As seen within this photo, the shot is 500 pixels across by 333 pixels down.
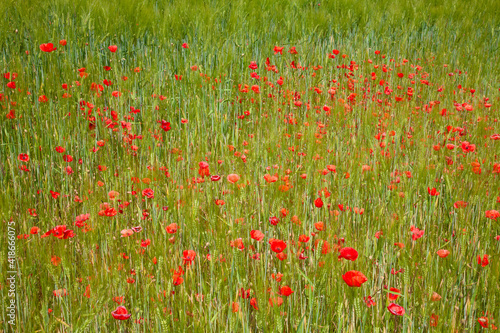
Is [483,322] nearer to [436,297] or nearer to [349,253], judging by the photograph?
[436,297]

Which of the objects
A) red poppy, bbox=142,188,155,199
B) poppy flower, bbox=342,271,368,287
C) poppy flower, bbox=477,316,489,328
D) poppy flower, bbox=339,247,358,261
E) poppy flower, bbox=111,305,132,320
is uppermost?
poppy flower, bbox=339,247,358,261

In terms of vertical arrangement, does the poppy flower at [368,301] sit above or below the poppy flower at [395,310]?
below

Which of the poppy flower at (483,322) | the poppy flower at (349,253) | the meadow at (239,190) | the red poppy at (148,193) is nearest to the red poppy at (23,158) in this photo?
the meadow at (239,190)

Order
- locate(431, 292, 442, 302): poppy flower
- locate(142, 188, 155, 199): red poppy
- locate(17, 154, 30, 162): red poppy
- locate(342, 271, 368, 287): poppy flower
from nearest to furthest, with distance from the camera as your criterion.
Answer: locate(342, 271, 368, 287): poppy flower, locate(431, 292, 442, 302): poppy flower, locate(142, 188, 155, 199): red poppy, locate(17, 154, 30, 162): red poppy

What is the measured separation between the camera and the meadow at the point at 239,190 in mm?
1103

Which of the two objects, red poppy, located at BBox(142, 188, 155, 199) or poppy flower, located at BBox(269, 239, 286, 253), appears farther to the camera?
red poppy, located at BBox(142, 188, 155, 199)

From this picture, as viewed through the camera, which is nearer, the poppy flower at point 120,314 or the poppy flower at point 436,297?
the poppy flower at point 120,314

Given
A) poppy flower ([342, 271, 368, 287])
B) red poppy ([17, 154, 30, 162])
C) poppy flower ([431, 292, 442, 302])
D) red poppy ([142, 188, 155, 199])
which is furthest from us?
red poppy ([17, 154, 30, 162])

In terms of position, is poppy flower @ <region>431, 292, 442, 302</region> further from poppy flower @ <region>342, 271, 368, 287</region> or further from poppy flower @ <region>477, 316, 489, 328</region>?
poppy flower @ <region>342, 271, 368, 287</region>

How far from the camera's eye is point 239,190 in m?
1.49

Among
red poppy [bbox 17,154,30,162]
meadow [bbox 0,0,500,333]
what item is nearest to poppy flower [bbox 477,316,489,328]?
meadow [bbox 0,0,500,333]

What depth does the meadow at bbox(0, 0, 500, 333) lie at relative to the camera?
1.10m

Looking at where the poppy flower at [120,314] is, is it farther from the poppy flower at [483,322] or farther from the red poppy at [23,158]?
the red poppy at [23,158]

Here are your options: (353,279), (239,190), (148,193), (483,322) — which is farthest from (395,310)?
(148,193)
